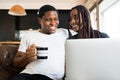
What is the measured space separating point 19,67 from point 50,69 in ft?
1.33

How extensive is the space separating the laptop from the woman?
686 mm

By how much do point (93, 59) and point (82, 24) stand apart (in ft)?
2.65

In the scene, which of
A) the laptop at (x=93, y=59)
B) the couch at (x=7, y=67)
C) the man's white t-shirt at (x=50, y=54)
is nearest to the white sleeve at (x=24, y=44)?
the man's white t-shirt at (x=50, y=54)

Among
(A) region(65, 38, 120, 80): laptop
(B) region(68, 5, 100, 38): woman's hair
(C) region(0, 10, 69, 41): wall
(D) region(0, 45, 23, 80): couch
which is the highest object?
(C) region(0, 10, 69, 41): wall

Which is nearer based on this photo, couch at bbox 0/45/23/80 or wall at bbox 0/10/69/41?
couch at bbox 0/45/23/80

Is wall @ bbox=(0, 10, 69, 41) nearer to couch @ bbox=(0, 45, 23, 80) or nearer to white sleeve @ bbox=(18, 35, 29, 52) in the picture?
couch @ bbox=(0, 45, 23, 80)

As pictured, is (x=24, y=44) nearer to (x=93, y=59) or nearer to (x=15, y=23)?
(x=93, y=59)

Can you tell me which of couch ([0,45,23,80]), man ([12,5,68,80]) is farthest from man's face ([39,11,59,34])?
couch ([0,45,23,80])

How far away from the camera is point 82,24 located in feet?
5.18

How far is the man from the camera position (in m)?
1.57

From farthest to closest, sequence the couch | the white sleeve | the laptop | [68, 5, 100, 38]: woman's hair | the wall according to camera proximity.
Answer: the wall < the couch < the white sleeve < [68, 5, 100, 38]: woman's hair < the laptop

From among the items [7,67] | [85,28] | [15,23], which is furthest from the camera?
[15,23]

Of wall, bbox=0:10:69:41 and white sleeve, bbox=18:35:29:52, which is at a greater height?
wall, bbox=0:10:69:41

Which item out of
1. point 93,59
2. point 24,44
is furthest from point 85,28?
point 93,59
